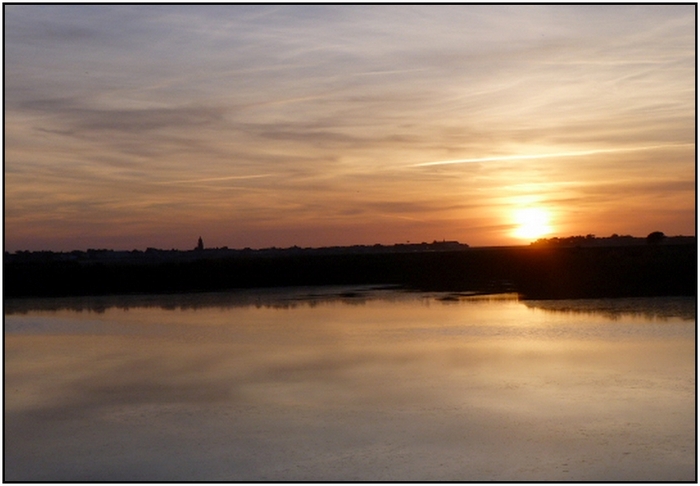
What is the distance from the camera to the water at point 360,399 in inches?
361

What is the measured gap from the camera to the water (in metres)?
9.17

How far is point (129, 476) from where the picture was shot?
29.2 feet

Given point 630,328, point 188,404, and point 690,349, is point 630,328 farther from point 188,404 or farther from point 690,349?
point 188,404

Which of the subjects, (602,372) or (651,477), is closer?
(651,477)

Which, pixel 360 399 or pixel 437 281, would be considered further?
pixel 437 281

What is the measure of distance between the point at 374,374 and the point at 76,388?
473cm

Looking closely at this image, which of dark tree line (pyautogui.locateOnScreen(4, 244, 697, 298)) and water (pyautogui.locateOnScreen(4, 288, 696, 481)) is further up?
dark tree line (pyautogui.locateOnScreen(4, 244, 697, 298))

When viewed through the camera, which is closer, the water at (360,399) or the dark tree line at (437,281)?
the water at (360,399)

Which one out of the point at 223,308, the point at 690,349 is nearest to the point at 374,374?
the point at 690,349

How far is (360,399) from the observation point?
1218 centimetres

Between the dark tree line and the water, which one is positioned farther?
the dark tree line

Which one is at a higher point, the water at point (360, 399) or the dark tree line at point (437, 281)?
the dark tree line at point (437, 281)

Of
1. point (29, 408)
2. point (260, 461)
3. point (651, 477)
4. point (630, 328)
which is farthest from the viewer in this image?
point (630, 328)

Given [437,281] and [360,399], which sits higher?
[437,281]
